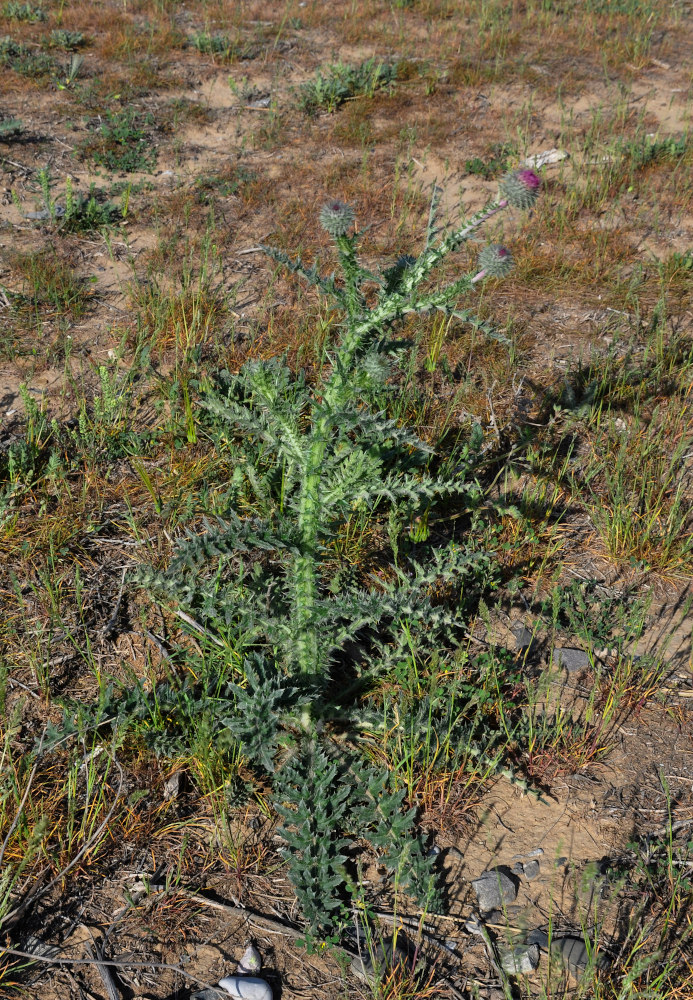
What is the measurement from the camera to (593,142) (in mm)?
6215

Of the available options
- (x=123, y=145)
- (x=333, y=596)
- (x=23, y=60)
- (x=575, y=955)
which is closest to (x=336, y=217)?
(x=333, y=596)

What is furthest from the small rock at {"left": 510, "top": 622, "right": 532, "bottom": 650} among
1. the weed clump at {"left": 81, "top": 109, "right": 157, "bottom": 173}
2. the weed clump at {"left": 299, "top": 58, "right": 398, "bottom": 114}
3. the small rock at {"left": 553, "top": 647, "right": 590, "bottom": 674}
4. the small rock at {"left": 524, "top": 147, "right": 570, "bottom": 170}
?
the weed clump at {"left": 299, "top": 58, "right": 398, "bottom": 114}

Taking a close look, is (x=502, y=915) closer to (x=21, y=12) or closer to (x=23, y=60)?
(x=23, y=60)

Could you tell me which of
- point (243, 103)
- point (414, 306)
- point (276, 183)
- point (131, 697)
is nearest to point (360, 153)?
point (276, 183)

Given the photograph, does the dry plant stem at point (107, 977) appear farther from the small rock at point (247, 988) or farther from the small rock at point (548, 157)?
the small rock at point (548, 157)

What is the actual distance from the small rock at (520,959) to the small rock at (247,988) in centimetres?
67

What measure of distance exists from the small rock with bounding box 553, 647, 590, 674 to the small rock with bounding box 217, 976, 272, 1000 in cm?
150

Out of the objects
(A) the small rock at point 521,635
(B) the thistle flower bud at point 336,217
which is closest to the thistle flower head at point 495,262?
(B) the thistle flower bud at point 336,217

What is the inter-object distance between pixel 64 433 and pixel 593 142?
4840 mm

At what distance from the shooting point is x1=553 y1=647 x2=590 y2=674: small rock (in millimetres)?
3000

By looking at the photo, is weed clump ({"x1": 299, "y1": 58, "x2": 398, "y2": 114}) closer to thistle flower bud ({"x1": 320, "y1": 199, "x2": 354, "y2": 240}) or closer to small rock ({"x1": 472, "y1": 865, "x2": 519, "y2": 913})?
thistle flower bud ({"x1": 320, "y1": 199, "x2": 354, "y2": 240})

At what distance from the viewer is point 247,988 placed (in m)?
2.14

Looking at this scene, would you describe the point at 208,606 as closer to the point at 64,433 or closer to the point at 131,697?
the point at 131,697

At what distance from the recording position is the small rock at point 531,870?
2.42 metres
